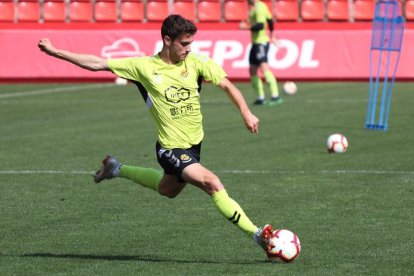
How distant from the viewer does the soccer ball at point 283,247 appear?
8141 millimetres

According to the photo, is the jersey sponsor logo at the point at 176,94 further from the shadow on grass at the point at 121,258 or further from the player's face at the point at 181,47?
the shadow on grass at the point at 121,258

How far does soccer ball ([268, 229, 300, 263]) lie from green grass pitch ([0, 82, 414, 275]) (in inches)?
3.3

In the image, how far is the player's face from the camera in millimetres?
8484

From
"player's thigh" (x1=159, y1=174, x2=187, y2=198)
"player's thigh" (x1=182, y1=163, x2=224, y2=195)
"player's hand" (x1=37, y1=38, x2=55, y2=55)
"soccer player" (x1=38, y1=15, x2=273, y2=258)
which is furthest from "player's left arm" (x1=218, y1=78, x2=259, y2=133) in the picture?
"player's hand" (x1=37, y1=38, x2=55, y2=55)

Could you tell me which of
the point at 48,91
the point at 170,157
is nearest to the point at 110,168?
the point at 170,157

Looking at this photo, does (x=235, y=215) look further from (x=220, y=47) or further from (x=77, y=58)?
(x=220, y=47)

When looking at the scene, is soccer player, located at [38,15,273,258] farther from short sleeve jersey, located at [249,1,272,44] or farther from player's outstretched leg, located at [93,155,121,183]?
short sleeve jersey, located at [249,1,272,44]

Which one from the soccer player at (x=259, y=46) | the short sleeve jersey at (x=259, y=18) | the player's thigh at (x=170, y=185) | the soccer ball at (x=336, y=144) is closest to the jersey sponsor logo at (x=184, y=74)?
the player's thigh at (x=170, y=185)

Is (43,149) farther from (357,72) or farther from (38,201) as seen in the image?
(357,72)

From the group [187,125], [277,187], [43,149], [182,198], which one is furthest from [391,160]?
[187,125]

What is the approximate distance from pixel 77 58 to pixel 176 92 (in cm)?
85

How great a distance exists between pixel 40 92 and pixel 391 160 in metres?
14.0

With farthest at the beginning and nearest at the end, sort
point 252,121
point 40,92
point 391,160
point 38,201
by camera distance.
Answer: point 40,92 → point 391,160 → point 38,201 → point 252,121

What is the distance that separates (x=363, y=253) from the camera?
8641 millimetres
